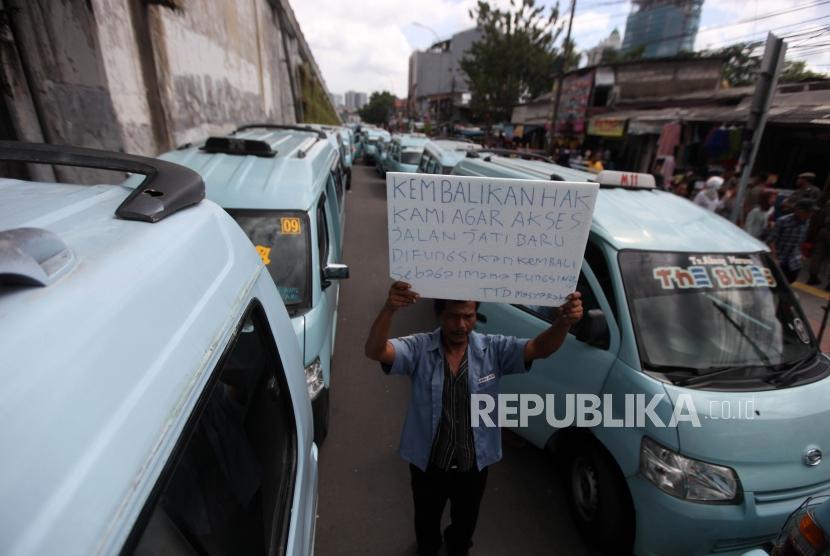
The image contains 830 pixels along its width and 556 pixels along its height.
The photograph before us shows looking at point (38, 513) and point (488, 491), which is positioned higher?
point (38, 513)

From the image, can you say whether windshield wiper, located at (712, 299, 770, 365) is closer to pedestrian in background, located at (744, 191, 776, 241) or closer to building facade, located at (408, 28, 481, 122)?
pedestrian in background, located at (744, 191, 776, 241)

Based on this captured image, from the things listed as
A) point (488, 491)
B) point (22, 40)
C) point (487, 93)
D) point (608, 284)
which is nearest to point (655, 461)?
point (608, 284)

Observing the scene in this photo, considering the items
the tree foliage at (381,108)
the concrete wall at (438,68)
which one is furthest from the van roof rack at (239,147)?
the tree foliage at (381,108)

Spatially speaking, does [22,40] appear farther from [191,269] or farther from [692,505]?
[692,505]

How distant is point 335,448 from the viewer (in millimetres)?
3521

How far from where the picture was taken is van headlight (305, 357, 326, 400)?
2971 mm

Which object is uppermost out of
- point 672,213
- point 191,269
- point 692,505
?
point 191,269

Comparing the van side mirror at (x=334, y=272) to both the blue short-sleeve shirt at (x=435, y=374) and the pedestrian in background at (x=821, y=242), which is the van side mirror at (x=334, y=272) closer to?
the blue short-sleeve shirt at (x=435, y=374)

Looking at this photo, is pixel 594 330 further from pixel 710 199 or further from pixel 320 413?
pixel 710 199

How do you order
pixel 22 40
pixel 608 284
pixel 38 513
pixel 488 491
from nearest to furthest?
pixel 38 513
pixel 608 284
pixel 488 491
pixel 22 40

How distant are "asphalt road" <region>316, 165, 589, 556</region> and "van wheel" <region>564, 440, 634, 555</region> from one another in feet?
0.63

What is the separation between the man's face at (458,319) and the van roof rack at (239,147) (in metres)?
3.21

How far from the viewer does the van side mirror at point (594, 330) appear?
8.39 feet

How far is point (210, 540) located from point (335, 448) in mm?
2490
